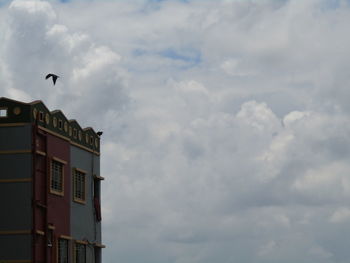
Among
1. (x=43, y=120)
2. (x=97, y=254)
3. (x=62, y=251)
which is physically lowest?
(x=62, y=251)

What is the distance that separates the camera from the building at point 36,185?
44875 millimetres

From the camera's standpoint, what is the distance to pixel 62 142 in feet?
160

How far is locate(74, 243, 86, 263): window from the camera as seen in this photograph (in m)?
50.7

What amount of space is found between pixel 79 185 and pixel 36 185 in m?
6.68

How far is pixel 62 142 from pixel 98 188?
660 cm

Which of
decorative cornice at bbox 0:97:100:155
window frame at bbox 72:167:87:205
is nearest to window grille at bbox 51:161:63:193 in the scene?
decorative cornice at bbox 0:97:100:155

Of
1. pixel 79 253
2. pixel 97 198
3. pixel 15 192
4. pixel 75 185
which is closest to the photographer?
pixel 15 192

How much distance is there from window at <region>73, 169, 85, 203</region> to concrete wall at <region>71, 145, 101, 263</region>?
29cm

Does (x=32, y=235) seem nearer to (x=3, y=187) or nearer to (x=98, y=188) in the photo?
(x=3, y=187)

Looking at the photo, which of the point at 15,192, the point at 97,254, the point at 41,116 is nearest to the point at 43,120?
the point at 41,116

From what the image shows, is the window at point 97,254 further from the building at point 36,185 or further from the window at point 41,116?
the window at point 41,116

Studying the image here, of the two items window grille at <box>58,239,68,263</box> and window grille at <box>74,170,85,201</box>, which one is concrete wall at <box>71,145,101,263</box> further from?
window grille at <box>58,239,68,263</box>

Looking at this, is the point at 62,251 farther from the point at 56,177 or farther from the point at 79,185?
the point at 79,185

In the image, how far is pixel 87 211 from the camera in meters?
52.6
